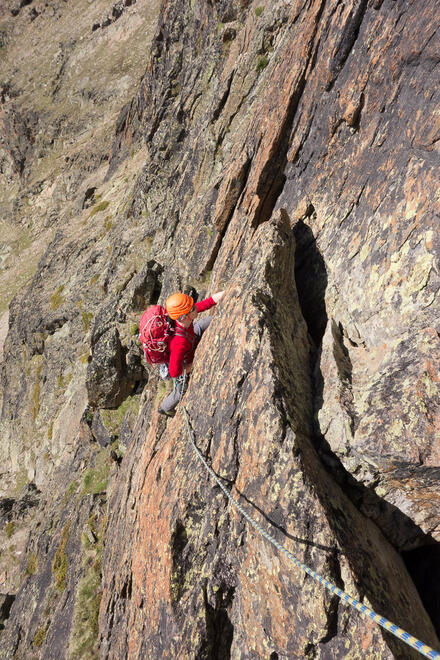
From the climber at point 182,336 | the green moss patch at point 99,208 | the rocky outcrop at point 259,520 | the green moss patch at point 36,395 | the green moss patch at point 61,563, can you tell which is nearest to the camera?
the rocky outcrop at point 259,520

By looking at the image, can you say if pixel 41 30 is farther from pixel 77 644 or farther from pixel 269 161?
pixel 77 644

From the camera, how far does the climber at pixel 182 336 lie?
9875 millimetres

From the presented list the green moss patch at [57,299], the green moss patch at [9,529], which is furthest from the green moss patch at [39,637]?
the green moss patch at [57,299]

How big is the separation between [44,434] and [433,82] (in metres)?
31.7

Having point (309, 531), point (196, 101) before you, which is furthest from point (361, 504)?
point (196, 101)

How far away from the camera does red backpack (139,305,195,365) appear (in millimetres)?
9734

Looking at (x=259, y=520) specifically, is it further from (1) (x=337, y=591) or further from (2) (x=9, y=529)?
(2) (x=9, y=529)

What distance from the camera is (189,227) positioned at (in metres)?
20.1

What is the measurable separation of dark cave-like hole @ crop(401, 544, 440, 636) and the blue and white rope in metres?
2.96

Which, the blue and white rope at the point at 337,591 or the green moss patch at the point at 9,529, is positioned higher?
the blue and white rope at the point at 337,591

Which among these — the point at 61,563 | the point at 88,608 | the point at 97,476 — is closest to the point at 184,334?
the point at 88,608

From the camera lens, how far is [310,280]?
33.2 ft

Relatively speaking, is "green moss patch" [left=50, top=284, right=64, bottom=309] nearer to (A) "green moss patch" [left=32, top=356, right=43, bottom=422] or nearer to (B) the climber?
(A) "green moss patch" [left=32, top=356, right=43, bottom=422]

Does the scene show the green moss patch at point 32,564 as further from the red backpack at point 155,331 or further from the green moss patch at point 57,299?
the green moss patch at point 57,299
